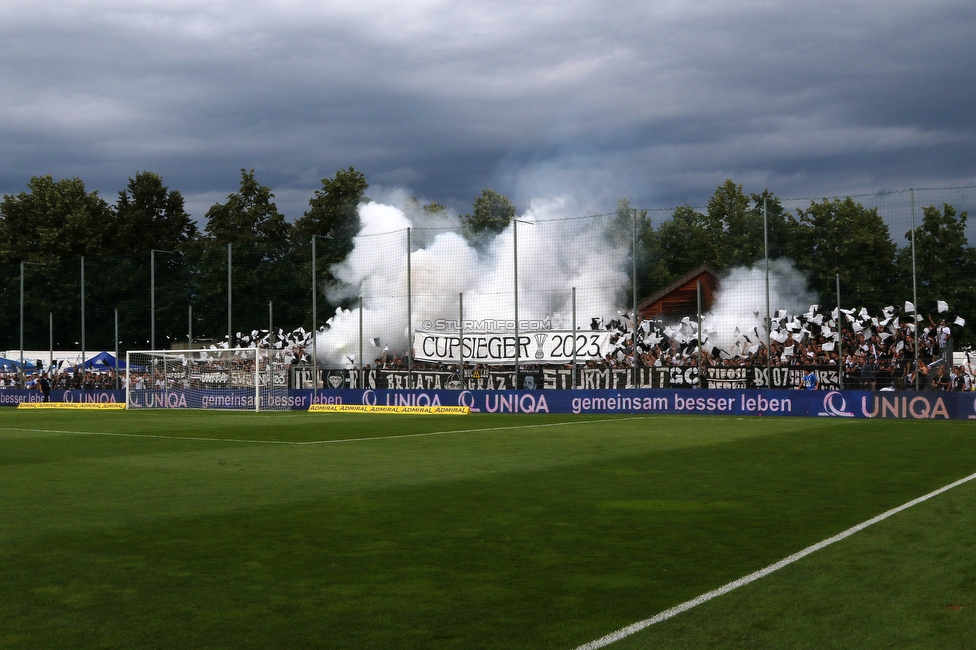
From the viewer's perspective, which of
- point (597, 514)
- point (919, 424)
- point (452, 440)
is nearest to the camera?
point (597, 514)

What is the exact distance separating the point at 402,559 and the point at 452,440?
1342cm

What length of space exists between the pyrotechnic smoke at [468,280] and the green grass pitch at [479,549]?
2071 centimetres

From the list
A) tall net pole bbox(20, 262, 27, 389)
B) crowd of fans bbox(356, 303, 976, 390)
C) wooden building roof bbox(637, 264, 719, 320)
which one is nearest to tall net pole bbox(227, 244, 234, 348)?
tall net pole bbox(20, 262, 27, 389)

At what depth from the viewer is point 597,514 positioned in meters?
9.88

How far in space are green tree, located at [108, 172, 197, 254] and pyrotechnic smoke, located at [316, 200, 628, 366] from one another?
38.0 metres

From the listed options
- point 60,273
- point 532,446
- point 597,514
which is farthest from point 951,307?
point 60,273

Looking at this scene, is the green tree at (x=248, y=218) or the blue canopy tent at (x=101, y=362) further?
the green tree at (x=248, y=218)

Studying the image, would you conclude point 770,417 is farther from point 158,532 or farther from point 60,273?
point 60,273

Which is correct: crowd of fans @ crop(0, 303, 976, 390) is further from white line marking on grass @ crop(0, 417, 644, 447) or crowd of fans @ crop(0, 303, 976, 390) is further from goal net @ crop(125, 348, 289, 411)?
white line marking on grass @ crop(0, 417, 644, 447)

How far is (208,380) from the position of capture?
142ft

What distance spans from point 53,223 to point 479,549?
75379 millimetres

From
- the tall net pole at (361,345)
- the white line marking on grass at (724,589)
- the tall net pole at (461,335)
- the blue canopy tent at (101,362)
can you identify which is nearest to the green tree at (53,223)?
the blue canopy tent at (101,362)

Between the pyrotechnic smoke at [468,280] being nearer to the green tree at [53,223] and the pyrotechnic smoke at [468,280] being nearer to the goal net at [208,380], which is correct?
the goal net at [208,380]

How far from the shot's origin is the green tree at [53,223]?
74.2 m
